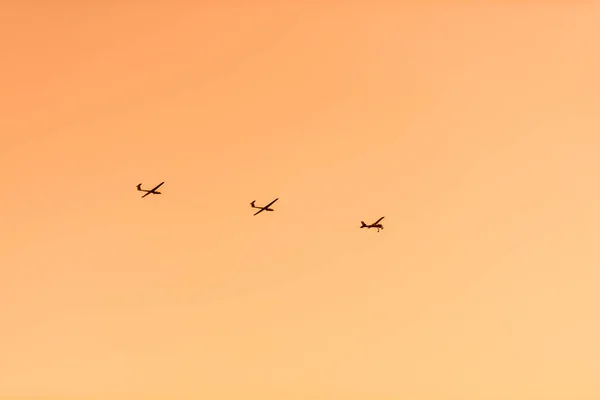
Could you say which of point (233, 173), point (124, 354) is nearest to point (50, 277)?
point (124, 354)

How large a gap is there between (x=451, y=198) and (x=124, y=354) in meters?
1.01

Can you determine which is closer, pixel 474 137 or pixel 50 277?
pixel 50 277

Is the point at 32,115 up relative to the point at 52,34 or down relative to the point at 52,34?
down

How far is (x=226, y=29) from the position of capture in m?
1.82

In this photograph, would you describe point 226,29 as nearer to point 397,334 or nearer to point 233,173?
point 233,173

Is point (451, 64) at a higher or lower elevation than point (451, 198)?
higher

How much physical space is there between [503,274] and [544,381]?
0.30 metres

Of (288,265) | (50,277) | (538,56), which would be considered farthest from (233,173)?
(538,56)

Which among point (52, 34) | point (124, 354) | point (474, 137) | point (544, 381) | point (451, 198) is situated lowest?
point (544, 381)

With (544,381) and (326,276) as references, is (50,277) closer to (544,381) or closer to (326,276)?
(326,276)

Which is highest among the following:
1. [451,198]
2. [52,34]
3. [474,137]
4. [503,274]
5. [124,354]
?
[52,34]

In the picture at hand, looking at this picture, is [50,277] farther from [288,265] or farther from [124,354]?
[288,265]

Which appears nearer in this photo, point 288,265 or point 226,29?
point 288,265

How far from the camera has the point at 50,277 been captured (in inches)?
65.0
